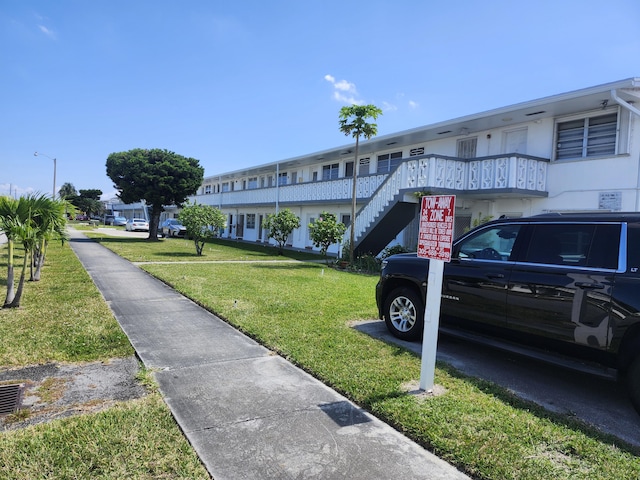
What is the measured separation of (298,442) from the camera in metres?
3.28

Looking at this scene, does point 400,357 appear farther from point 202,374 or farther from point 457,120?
point 457,120

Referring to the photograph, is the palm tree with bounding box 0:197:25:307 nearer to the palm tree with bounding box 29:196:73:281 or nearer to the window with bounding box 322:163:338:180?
the palm tree with bounding box 29:196:73:281

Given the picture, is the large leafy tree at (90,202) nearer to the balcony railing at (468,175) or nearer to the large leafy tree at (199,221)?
the large leafy tree at (199,221)

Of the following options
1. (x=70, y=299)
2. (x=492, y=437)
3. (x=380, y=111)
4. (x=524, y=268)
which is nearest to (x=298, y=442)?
(x=492, y=437)

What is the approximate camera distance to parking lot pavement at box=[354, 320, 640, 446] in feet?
12.6

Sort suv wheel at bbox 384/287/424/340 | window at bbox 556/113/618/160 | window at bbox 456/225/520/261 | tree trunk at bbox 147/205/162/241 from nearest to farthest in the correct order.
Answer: window at bbox 456/225/520/261, suv wheel at bbox 384/287/424/340, window at bbox 556/113/618/160, tree trunk at bbox 147/205/162/241

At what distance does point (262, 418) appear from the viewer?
364cm

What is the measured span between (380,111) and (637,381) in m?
12.2

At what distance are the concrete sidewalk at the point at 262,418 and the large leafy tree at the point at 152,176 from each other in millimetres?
21246

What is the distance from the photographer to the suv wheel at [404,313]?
5934 millimetres

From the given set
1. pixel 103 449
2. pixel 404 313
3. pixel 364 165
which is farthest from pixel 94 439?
pixel 364 165

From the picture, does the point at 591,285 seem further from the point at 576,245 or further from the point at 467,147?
the point at 467,147

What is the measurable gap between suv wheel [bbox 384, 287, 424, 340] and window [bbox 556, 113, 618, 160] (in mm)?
9689

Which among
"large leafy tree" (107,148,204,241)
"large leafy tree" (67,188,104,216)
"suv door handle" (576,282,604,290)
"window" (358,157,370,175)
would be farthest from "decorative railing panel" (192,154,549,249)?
"large leafy tree" (67,188,104,216)
